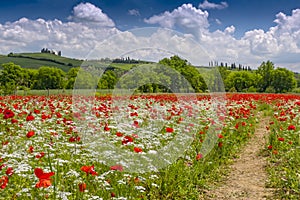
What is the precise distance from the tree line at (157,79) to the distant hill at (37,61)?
3522cm

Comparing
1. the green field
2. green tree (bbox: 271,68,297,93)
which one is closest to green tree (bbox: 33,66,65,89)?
the green field

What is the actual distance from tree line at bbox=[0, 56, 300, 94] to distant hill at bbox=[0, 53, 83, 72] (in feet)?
116

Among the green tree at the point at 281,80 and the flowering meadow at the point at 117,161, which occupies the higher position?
the green tree at the point at 281,80

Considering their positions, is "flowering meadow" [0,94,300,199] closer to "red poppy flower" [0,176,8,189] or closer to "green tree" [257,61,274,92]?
"red poppy flower" [0,176,8,189]

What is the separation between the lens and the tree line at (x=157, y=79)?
989cm

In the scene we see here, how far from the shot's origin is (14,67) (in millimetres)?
72125

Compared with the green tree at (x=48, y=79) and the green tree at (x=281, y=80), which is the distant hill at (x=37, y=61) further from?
the green tree at (x=281, y=80)

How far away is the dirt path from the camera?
226 inches

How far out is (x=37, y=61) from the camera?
12781 cm

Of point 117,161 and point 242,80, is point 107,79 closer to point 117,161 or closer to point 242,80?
point 117,161

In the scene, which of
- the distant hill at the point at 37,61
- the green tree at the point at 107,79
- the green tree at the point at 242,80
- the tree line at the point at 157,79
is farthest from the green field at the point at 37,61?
the green tree at the point at 107,79

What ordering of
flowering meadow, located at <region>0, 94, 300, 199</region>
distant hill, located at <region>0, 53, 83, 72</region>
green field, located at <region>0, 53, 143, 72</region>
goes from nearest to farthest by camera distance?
flowering meadow, located at <region>0, 94, 300, 199</region>, green field, located at <region>0, 53, 143, 72</region>, distant hill, located at <region>0, 53, 83, 72</region>

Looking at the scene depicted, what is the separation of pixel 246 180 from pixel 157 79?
17.7ft

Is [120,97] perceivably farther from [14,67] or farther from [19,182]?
[14,67]
